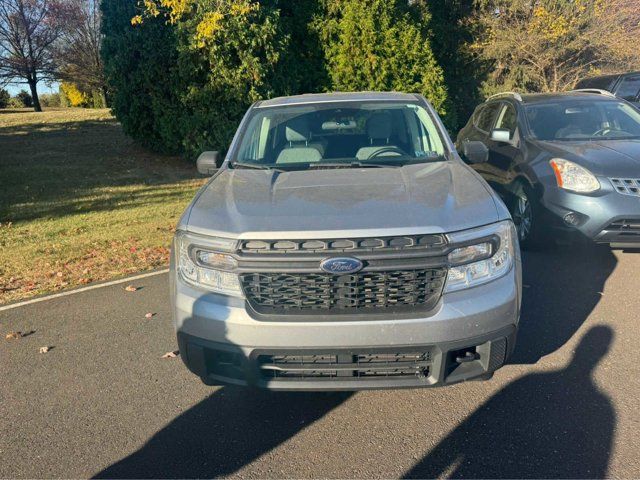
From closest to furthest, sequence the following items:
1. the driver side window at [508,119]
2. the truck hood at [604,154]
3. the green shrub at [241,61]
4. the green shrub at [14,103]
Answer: the truck hood at [604,154] < the driver side window at [508,119] < the green shrub at [241,61] < the green shrub at [14,103]

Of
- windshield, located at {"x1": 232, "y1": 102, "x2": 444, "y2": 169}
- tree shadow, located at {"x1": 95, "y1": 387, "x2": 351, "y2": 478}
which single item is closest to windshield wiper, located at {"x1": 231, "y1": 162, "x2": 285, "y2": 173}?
windshield, located at {"x1": 232, "y1": 102, "x2": 444, "y2": 169}

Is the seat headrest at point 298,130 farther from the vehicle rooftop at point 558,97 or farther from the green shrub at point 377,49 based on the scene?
the green shrub at point 377,49

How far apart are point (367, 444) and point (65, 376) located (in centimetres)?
220

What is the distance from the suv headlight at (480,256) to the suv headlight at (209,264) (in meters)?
1.09

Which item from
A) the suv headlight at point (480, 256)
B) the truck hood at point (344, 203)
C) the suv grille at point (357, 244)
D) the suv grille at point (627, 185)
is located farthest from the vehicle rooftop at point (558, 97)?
the suv grille at point (357, 244)

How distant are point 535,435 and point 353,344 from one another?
1151mm

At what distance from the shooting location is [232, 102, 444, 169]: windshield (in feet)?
14.0

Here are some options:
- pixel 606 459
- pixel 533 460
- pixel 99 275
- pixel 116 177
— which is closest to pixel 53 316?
pixel 99 275

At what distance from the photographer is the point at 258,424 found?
3.23 meters

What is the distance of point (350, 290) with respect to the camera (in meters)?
2.81

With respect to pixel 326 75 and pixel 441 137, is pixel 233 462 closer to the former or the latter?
pixel 441 137

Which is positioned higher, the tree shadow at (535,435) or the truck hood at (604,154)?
the truck hood at (604,154)

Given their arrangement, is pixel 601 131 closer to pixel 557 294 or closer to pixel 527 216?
pixel 527 216

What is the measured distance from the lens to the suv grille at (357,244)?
2.78 m
